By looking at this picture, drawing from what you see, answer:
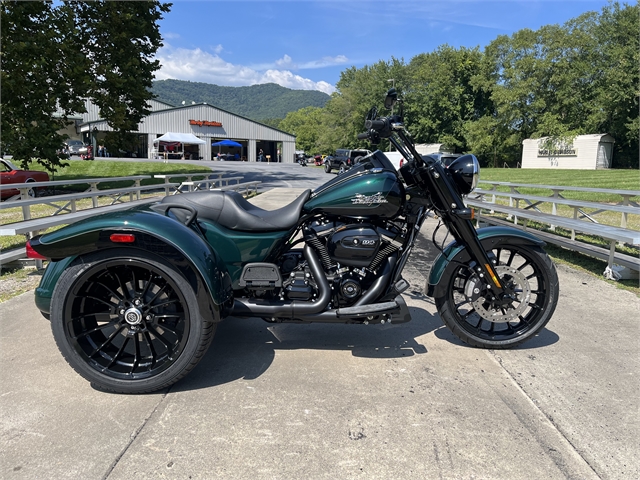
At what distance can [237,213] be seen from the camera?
299 centimetres

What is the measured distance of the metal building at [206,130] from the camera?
53.4 m

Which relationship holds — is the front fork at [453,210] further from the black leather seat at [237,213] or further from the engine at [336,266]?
the black leather seat at [237,213]

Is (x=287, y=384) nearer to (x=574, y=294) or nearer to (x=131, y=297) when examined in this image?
(x=131, y=297)

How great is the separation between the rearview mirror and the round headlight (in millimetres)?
622

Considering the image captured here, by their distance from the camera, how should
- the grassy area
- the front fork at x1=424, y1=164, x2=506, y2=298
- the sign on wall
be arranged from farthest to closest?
the sign on wall < the grassy area < the front fork at x1=424, y1=164, x2=506, y2=298

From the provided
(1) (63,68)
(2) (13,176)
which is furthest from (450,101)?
(2) (13,176)

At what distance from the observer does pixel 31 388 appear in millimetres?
2660

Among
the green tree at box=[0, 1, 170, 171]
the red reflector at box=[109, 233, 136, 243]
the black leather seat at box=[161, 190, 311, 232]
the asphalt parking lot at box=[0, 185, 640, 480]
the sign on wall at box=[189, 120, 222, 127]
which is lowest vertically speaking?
the asphalt parking lot at box=[0, 185, 640, 480]

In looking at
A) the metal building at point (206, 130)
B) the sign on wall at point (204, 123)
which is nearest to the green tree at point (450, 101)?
the metal building at point (206, 130)

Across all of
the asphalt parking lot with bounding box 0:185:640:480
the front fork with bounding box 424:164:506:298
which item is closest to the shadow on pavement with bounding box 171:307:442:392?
the asphalt parking lot with bounding box 0:185:640:480

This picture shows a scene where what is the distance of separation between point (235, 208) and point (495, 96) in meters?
45.2

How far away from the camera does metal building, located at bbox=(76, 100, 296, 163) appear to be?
53.4 meters

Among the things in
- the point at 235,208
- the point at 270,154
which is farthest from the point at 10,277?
the point at 270,154

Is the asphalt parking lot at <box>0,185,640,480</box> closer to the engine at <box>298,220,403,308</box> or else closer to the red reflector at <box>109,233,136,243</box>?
the engine at <box>298,220,403,308</box>
